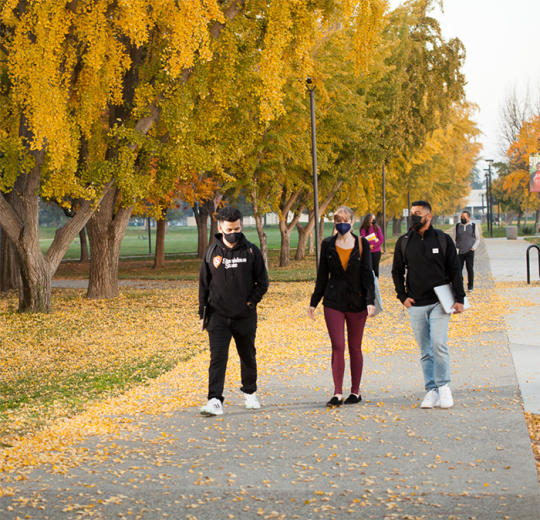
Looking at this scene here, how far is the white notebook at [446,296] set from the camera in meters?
6.90

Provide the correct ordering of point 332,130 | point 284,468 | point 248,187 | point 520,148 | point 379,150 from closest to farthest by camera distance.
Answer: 1. point 284,468
2. point 248,187
3. point 332,130
4. point 379,150
5. point 520,148

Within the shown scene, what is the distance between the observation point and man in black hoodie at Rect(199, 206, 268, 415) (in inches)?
268

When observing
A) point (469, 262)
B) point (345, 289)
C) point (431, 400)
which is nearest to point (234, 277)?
point (345, 289)

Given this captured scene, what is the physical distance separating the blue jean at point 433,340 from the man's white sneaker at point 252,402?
1.55 meters

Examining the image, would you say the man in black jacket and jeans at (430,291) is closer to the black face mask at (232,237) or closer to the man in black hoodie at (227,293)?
the man in black hoodie at (227,293)

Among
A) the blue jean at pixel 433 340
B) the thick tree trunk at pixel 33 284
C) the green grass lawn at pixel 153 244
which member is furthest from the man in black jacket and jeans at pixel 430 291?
the green grass lawn at pixel 153 244

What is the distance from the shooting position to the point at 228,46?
17375mm

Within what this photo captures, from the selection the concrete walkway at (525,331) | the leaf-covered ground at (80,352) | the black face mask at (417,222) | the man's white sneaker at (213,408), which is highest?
the black face mask at (417,222)

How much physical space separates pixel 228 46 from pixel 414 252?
1158cm

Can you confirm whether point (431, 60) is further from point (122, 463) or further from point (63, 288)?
point (122, 463)

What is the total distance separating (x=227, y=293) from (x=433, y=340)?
1.90 m

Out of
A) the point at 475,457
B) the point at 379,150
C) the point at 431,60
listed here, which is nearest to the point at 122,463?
the point at 475,457

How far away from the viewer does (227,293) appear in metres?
6.83

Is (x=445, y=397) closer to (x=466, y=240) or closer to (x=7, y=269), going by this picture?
(x=466, y=240)
